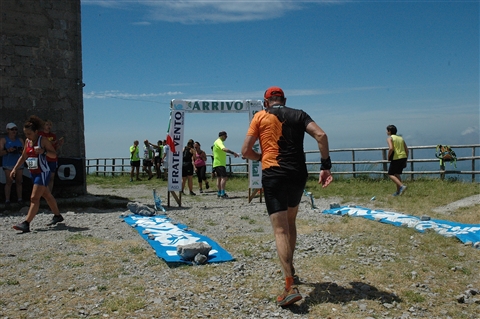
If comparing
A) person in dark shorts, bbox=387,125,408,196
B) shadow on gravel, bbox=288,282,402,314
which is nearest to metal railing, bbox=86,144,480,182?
person in dark shorts, bbox=387,125,408,196

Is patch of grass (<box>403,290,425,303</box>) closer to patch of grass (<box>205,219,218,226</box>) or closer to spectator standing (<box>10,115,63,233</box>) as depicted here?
patch of grass (<box>205,219,218,226</box>)

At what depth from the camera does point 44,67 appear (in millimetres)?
12172

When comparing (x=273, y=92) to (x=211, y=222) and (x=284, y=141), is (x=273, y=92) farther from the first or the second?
(x=211, y=222)

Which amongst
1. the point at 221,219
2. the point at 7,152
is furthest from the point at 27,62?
the point at 221,219

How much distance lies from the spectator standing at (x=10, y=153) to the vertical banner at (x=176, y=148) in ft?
11.4

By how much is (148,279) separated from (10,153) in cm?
720

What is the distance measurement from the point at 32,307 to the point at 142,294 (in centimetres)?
110

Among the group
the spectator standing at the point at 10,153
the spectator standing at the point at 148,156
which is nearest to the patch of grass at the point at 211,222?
the spectator standing at the point at 10,153

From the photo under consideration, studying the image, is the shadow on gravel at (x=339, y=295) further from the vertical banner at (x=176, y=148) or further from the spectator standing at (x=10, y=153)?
the spectator standing at (x=10, y=153)

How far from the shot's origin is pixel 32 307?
4.94 meters

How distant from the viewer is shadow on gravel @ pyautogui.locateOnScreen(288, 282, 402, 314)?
15.8ft

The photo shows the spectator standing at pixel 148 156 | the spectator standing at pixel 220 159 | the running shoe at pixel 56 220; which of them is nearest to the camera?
the running shoe at pixel 56 220

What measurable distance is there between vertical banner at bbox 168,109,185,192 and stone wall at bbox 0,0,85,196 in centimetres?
273

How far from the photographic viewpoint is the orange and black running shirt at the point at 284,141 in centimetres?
489
